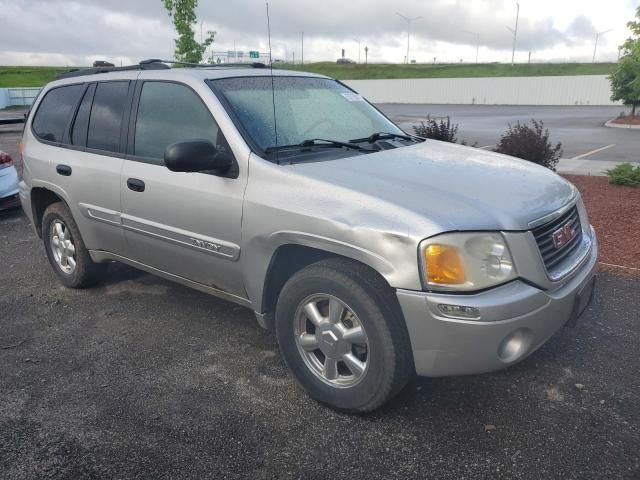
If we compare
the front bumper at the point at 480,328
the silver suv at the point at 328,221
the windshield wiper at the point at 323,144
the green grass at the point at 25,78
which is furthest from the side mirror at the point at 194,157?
the green grass at the point at 25,78

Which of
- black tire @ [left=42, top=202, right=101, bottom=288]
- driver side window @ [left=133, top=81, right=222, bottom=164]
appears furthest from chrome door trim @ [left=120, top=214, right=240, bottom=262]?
black tire @ [left=42, top=202, right=101, bottom=288]

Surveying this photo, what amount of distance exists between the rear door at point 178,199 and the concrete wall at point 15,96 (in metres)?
39.6

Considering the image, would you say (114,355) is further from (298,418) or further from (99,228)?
(298,418)

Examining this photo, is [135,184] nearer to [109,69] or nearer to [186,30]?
[109,69]

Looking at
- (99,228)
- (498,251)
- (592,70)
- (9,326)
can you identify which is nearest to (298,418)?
(498,251)

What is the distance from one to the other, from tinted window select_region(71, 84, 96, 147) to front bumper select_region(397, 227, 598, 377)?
3.05m

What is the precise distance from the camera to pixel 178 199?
3.52 meters

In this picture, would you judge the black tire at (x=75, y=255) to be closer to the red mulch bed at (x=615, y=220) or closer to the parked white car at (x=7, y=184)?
the parked white car at (x=7, y=184)

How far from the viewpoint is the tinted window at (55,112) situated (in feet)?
15.2

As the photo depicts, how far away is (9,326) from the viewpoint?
4254 mm

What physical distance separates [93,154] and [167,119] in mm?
853

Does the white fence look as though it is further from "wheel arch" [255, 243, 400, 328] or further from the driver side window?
"wheel arch" [255, 243, 400, 328]

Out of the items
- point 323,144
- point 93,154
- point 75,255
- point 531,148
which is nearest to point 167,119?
point 93,154

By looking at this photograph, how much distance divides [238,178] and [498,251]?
1498 mm
